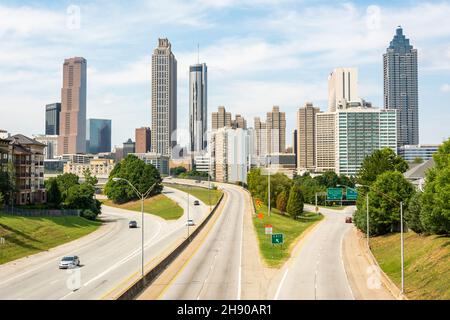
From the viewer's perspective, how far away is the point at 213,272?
5003 centimetres

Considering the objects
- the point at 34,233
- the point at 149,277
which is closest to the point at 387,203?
the point at 149,277

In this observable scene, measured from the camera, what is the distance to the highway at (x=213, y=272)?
4025 centimetres

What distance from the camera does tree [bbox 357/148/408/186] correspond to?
98.9 meters

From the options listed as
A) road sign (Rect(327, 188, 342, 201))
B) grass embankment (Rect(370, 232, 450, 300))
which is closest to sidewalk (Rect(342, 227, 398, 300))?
grass embankment (Rect(370, 232, 450, 300))

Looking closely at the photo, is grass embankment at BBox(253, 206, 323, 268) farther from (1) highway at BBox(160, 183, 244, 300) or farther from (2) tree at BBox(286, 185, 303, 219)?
(1) highway at BBox(160, 183, 244, 300)

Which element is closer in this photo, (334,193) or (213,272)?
(213,272)

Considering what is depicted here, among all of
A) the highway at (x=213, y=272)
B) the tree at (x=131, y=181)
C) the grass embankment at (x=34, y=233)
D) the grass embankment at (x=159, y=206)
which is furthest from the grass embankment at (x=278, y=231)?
the tree at (x=131, y=181)

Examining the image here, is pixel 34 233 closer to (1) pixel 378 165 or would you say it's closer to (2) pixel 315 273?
(2) pixel 315 273

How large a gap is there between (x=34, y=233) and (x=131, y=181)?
76.0 m

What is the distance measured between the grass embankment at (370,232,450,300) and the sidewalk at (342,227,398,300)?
57.2 inches

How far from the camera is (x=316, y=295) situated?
3994 cm

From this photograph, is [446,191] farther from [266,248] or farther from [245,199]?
[245,199]

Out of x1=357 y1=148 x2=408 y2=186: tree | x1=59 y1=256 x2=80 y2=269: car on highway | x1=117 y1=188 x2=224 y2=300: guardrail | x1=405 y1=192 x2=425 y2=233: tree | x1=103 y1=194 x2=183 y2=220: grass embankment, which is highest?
x1=357 y1=148 x2=408 y2=186: tree

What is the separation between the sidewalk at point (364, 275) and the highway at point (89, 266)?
63.3ft
